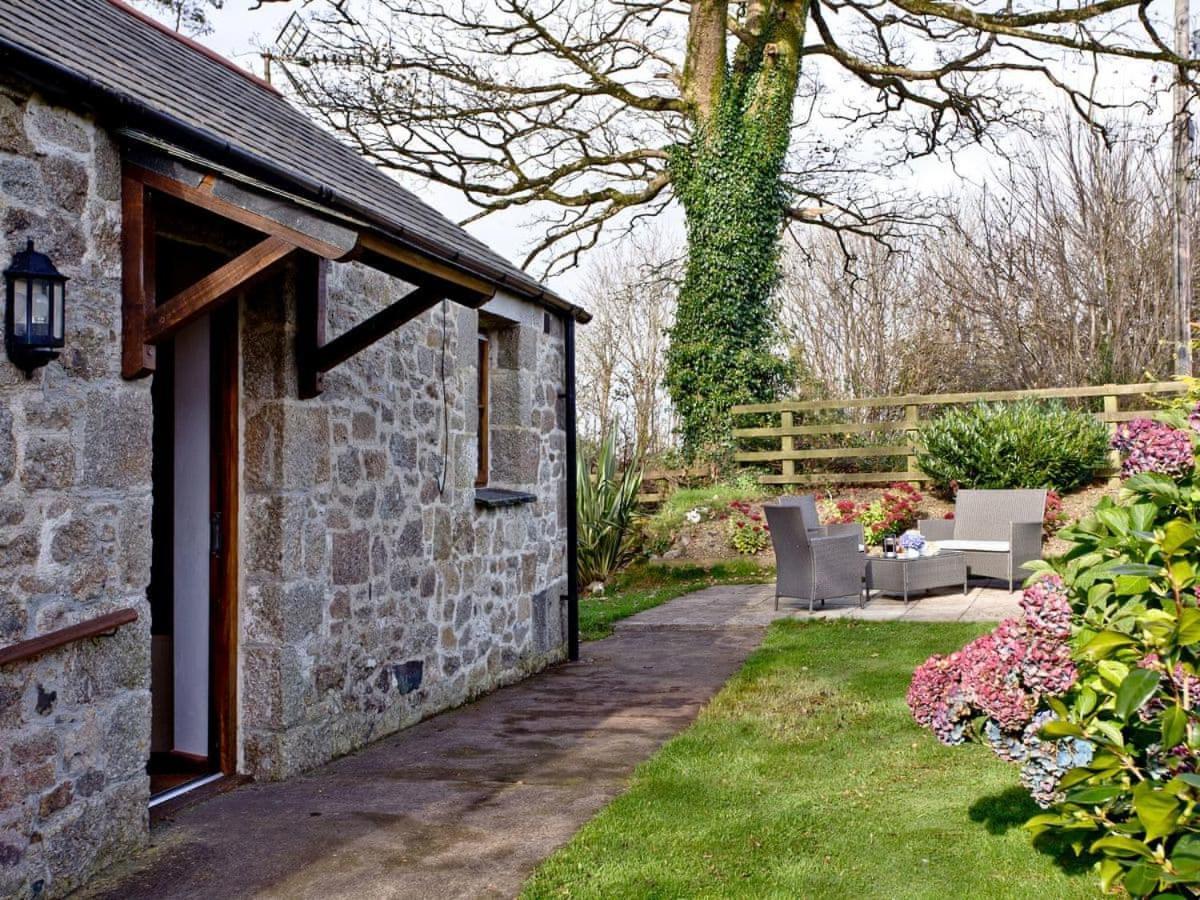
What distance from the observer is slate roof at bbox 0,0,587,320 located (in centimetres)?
373

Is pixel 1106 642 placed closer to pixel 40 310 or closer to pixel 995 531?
pixel 40 310

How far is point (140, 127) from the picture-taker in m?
3.98

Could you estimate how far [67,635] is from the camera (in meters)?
3.56

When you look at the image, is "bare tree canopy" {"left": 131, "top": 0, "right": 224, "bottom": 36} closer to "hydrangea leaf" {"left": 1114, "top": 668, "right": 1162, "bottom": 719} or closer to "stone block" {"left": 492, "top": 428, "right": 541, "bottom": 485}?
"stone block" {"left": 492, "top": 428, "right": 541, "bottom": 485}

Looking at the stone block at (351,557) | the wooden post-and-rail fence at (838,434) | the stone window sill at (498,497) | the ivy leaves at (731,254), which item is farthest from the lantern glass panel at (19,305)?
the ivy leaves at (731,254)

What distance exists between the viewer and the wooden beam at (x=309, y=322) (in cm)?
513

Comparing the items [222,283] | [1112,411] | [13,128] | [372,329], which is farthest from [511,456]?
[1112,411]

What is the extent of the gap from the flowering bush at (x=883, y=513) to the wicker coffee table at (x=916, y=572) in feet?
7.85

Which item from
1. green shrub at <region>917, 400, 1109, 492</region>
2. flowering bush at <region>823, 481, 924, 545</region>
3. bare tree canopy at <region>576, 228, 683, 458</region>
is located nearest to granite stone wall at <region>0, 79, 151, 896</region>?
flowering bush at <region>823, 481, 924, 545</region>

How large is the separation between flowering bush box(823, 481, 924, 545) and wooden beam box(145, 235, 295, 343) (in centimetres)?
957

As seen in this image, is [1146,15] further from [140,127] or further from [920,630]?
[140,127]

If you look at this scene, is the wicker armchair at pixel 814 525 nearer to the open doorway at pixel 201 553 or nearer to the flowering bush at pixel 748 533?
the flowering bush at pixel 748 533

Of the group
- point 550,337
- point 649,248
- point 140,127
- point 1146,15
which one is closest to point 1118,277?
point 1146,15

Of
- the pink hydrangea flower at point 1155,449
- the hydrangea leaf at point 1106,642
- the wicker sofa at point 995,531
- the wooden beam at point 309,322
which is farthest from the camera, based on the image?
the wicker sofa at point 995,531
